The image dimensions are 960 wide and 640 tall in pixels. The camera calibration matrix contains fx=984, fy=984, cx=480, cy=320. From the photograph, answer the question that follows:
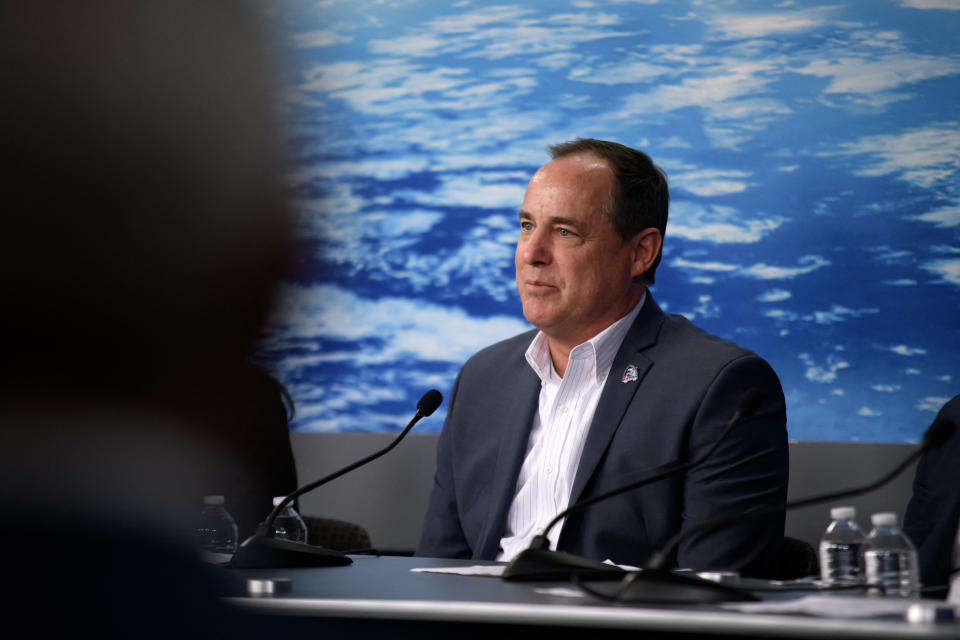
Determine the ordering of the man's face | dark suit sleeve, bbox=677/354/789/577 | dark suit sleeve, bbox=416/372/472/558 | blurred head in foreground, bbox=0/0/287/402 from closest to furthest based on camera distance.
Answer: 1. blurred head in foreground, bbox=0/0/287/402
2. dark suit sleeve, bbox=677/354/789/577
3. dark suit sleeve, bbox=416/372/472/558
4. the man's face

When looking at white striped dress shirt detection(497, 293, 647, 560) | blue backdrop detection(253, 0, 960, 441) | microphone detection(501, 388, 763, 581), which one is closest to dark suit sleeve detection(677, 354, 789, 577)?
white striped dress shirt detection(497, 293, 647, 560)

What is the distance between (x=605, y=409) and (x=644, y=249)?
552 mm

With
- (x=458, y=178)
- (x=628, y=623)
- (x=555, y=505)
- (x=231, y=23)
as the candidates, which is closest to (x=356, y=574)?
(x=628, y=623)

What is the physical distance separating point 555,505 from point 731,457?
1.35 ft

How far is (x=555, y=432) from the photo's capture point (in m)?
2.34

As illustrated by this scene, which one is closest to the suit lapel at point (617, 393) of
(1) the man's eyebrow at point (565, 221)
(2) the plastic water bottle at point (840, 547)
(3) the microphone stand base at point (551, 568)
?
(1) the man's eyebrow at point (565, 221)

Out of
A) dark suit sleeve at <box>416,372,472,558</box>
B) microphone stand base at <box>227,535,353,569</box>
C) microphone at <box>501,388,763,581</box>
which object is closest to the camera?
microphone at <box>501,388,763,581</box>


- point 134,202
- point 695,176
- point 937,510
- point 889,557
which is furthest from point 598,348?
point 134,202

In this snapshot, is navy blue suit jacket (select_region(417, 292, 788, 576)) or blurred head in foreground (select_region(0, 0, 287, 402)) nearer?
blurred head in foreground (select_region(0, 0, 287, 402))

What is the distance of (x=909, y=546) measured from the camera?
144 cm

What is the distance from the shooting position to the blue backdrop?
129 inches

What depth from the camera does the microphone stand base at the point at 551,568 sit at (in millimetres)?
1364

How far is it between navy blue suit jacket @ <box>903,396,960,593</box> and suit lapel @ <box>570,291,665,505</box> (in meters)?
0.62

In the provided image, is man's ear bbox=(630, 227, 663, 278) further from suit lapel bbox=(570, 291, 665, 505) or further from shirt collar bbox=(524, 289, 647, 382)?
suit lapel bbox=(570, 291, 665, 505)
